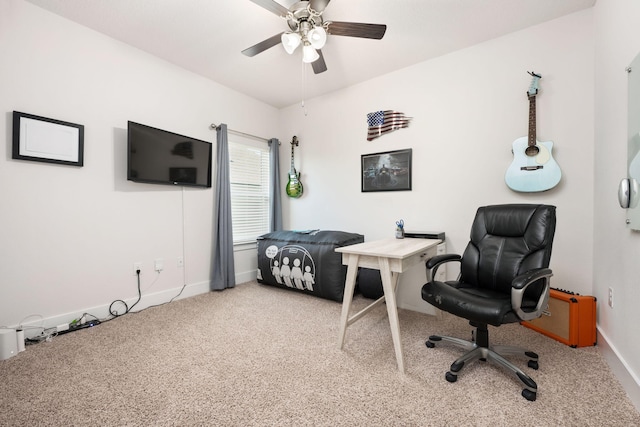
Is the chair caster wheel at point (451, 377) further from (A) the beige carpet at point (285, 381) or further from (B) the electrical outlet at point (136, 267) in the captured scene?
(B) the electrical outlet at point (136, 267)

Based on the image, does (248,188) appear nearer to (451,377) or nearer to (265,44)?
(265,44)

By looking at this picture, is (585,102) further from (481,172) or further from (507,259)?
(507,259)

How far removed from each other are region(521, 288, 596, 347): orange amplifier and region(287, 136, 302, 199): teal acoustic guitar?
3.12 meters

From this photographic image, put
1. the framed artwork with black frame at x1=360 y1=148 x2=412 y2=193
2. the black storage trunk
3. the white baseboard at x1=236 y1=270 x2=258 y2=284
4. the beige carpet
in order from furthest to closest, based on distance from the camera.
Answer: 1. the white baseboard at x1=236 y1=270 x2=258 y2=284
2. the framed artwork with black frame at x1=360 y1=148 x2=412 y2=193
3. the black storage trunk
4. the beige carpet

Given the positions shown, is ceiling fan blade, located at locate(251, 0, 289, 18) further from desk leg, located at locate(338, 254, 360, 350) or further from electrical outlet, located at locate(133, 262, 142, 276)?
electrical outlet, located at locate(133, 262, 142, 276)

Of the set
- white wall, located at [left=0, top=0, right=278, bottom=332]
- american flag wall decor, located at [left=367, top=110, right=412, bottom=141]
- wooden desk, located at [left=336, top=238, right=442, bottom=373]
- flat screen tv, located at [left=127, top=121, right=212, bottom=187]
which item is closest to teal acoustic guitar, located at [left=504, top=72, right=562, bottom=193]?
american flag wall decor, located at [left=367, top=110, right=412, bottom=141]

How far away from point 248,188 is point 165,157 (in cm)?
129

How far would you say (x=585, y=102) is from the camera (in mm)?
2275

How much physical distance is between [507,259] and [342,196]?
2219 mm

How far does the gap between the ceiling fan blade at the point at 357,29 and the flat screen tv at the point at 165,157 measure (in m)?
2.04

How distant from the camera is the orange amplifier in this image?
1.96m

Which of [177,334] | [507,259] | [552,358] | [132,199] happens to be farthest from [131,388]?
[552,358]

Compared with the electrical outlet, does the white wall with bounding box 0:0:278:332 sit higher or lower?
higher

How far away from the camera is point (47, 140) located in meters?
2.23
